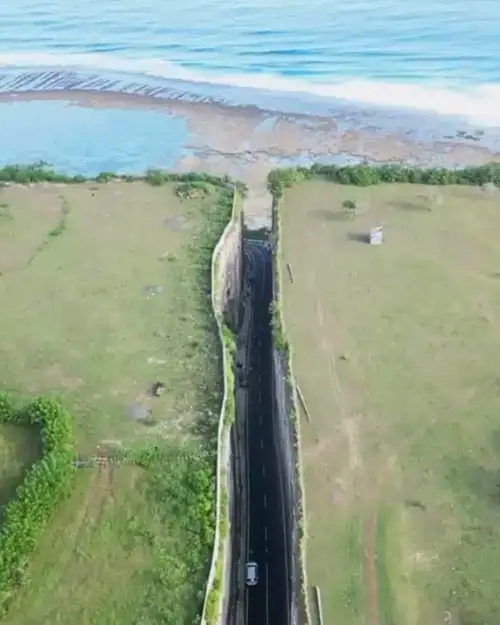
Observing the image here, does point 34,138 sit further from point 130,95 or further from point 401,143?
point 401,143

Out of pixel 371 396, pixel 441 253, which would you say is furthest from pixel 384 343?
pixel 441 253

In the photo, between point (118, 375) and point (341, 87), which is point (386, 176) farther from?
point (341, 87)

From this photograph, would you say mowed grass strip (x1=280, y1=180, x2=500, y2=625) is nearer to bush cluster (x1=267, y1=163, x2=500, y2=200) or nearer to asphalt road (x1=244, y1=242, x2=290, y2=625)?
bush cluster (x1=267, y1=163, x2=500, y2=200)

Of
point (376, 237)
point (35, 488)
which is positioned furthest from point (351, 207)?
point (35, 488)

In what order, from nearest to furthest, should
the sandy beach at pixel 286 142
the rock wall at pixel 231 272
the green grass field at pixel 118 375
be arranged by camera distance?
1. the green grass field at pixel 118 375
2. the rock wall at pixel 231 272
3. the sandy beach at pixel 286 142

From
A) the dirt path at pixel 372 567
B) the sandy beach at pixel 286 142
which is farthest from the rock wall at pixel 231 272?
the dirt path at pixel 372 567

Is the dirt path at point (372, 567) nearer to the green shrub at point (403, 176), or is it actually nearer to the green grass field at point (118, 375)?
the green grass field at point (118, 375)
